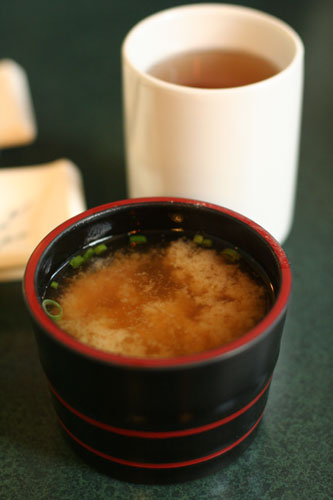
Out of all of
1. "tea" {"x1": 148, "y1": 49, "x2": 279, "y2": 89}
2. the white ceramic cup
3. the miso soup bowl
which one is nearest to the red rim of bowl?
the miso soup bowl

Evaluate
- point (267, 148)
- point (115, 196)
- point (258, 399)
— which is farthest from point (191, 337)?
point (115, 196)

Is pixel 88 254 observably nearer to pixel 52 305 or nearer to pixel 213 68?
pixel 52 305

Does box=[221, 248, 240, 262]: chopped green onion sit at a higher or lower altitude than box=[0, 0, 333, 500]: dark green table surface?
higher

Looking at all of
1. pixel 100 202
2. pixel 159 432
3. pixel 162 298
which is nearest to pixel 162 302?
pixel 162 298

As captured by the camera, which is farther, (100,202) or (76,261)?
(100,202)

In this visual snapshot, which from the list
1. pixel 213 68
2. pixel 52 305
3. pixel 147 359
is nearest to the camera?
pixel 147 359

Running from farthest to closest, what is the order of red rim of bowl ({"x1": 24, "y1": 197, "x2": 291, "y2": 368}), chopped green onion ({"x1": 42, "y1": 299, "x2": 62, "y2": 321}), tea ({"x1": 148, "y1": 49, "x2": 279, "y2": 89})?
tea ({"x1": 148, "y1": 49, "x2": 279, "y2": 89}) < chopped green onion ({"x1": 42, "y1": 299, "x2": 62, "y2": 321}) < red rim of bowl ({"x1": 24, "y1": 197, "x2": 291, "y2": 368})

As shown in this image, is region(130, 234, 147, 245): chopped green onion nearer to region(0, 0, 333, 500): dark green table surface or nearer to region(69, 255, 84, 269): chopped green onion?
region(69, 255, 84, 269): chopped green onion
